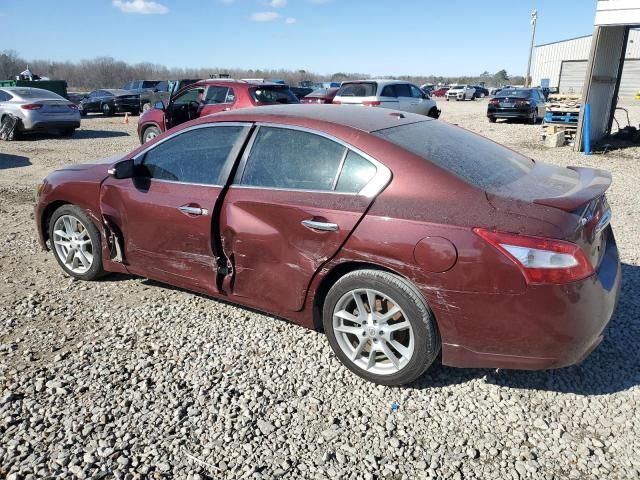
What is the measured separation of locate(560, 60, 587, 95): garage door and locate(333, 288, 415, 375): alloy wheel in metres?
46.8

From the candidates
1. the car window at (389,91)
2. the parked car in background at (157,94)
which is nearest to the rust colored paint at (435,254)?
the car window at (389,91)

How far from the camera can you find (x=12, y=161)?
1131cm

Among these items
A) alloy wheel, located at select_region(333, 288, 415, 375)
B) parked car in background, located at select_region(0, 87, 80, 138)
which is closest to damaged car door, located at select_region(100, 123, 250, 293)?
alloy wheel, located at select_region(333, 288, 415, 375)

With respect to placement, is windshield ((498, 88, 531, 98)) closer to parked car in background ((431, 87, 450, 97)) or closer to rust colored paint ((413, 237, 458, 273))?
rust colored paint ((413, 237, 458, 273))

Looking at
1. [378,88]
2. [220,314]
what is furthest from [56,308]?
[378,88]

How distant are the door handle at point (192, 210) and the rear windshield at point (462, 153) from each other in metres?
1.29

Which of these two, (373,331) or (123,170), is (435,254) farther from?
(123,170)

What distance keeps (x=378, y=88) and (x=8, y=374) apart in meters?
13.4

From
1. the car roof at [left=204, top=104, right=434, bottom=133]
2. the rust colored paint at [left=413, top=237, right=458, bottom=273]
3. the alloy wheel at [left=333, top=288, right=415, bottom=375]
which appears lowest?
the alloy wheel at [left=333, top=288, right=415, bottom=375]

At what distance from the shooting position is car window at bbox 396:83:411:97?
15641 mm

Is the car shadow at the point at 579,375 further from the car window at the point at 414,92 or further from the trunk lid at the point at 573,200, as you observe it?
the car window at the point at 414,92

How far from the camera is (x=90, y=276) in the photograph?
4.46 metres

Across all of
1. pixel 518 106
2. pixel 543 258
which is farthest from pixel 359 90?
pixel 543 258

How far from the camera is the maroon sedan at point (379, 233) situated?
2559mm
